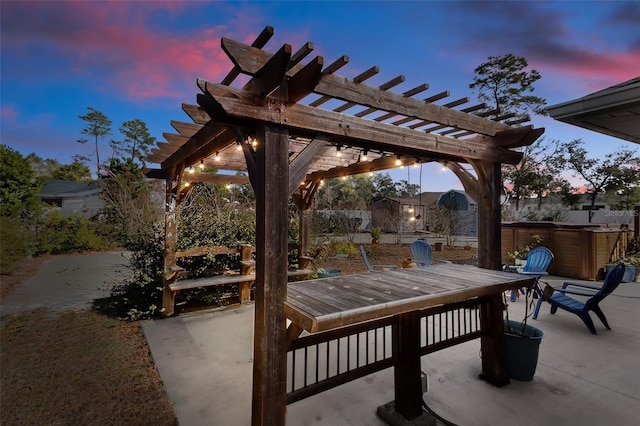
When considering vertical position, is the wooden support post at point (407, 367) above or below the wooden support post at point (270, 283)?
below

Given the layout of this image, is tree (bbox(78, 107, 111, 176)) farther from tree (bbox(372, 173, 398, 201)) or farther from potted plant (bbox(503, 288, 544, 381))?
potted plant (bbox(503, 288, 544, 381))

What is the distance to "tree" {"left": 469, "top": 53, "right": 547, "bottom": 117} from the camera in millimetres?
13195

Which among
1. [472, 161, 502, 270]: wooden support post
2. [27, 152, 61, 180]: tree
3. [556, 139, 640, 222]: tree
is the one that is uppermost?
[27, 152, 61, 180]: tree

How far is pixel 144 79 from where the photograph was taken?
712 centimetres

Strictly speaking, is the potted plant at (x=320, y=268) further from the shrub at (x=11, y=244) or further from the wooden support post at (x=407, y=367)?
the shrub at (x=11, y=244)

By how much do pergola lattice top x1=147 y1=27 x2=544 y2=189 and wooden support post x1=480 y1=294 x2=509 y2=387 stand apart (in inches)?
56.9

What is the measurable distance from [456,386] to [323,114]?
261 cm

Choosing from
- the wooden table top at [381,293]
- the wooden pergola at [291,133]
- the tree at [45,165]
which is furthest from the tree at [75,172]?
the wooden table top at [381,293]

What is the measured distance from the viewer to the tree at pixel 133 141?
2102cm

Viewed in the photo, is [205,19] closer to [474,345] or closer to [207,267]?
[207,267]

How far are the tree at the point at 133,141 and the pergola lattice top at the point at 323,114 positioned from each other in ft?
71.2

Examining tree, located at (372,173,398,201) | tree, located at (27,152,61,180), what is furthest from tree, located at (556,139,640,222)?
tree, located at (27,152,61,180)

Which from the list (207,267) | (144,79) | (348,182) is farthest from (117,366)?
(348,182)

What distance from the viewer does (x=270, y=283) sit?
1750mm
